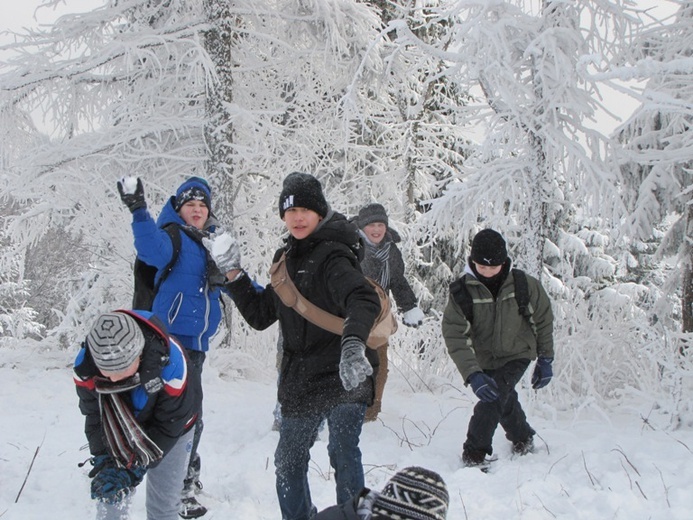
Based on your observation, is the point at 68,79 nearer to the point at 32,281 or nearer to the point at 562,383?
the point at 562,383

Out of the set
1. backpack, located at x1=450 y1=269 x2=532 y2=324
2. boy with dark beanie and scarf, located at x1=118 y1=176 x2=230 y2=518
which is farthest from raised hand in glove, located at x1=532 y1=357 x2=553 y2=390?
boy with dark beanie and scarf, located at x1=118 y1=176 x2=230 y2=518

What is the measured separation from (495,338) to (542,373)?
0.43 meters

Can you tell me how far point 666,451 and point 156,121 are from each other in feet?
21.5

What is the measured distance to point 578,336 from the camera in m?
6.40

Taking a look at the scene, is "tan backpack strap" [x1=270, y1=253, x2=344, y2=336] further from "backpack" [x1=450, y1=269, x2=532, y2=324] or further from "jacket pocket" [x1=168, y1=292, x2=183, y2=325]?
"backpack" [x1=450, y1=269, x2=532, y2=324]

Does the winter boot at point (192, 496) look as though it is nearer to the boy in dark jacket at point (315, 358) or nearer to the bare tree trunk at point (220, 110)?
the boy in dark jacket at point (315, 358)

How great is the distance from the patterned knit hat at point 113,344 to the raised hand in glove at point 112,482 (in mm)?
477

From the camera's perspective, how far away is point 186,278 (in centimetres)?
364

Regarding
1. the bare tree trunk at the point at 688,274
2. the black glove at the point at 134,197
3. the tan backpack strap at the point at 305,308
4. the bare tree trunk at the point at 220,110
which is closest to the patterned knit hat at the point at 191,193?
the black glove at the point at 134,197

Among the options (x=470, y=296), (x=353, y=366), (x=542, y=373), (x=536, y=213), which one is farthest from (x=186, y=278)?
(x=536, y=213)

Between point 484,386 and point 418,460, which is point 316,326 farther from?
point 418,460

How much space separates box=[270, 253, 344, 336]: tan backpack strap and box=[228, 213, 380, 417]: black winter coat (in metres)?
0.03

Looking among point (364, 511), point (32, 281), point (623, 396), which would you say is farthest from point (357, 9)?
point (32, 281)

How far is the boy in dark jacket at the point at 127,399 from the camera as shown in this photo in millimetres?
2385
